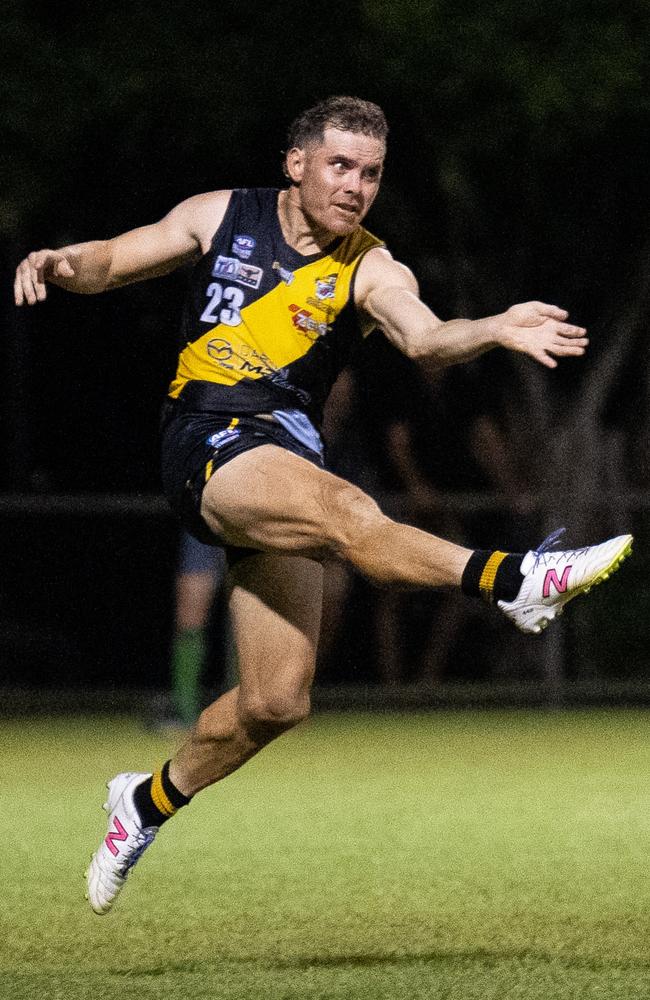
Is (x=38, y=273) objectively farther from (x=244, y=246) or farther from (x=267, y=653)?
(x=267, y=653)

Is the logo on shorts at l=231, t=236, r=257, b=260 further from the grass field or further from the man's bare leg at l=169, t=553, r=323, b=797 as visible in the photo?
the grass field

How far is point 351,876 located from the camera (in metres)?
7.15

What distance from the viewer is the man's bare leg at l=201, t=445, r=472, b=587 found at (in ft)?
18.6

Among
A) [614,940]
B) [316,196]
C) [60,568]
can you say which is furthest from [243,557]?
[60,568]

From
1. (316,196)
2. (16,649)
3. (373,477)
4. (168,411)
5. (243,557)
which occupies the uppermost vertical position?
(316,196)

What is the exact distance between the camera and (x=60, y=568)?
1422 centimetres

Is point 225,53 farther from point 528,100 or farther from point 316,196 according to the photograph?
point 316,196

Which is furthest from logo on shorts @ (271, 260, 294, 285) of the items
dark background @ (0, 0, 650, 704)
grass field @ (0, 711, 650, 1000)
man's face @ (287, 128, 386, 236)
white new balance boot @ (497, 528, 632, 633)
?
dark background @ (0, 0, 650, 704)

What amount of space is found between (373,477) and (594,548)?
30.7 ft

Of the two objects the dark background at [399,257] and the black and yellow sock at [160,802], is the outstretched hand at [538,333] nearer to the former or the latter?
the black and yellow sock at [160,802]

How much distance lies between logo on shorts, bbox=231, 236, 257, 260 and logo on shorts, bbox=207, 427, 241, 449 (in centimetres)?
63

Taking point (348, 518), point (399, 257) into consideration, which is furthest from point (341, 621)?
point (348, 518)

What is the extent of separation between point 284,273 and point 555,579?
1629mm

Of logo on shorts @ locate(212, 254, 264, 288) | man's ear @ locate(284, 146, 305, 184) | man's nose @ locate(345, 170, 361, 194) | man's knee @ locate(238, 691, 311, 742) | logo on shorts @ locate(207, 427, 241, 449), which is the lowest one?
man's knee @ locate(238, 691, 311, 742)
